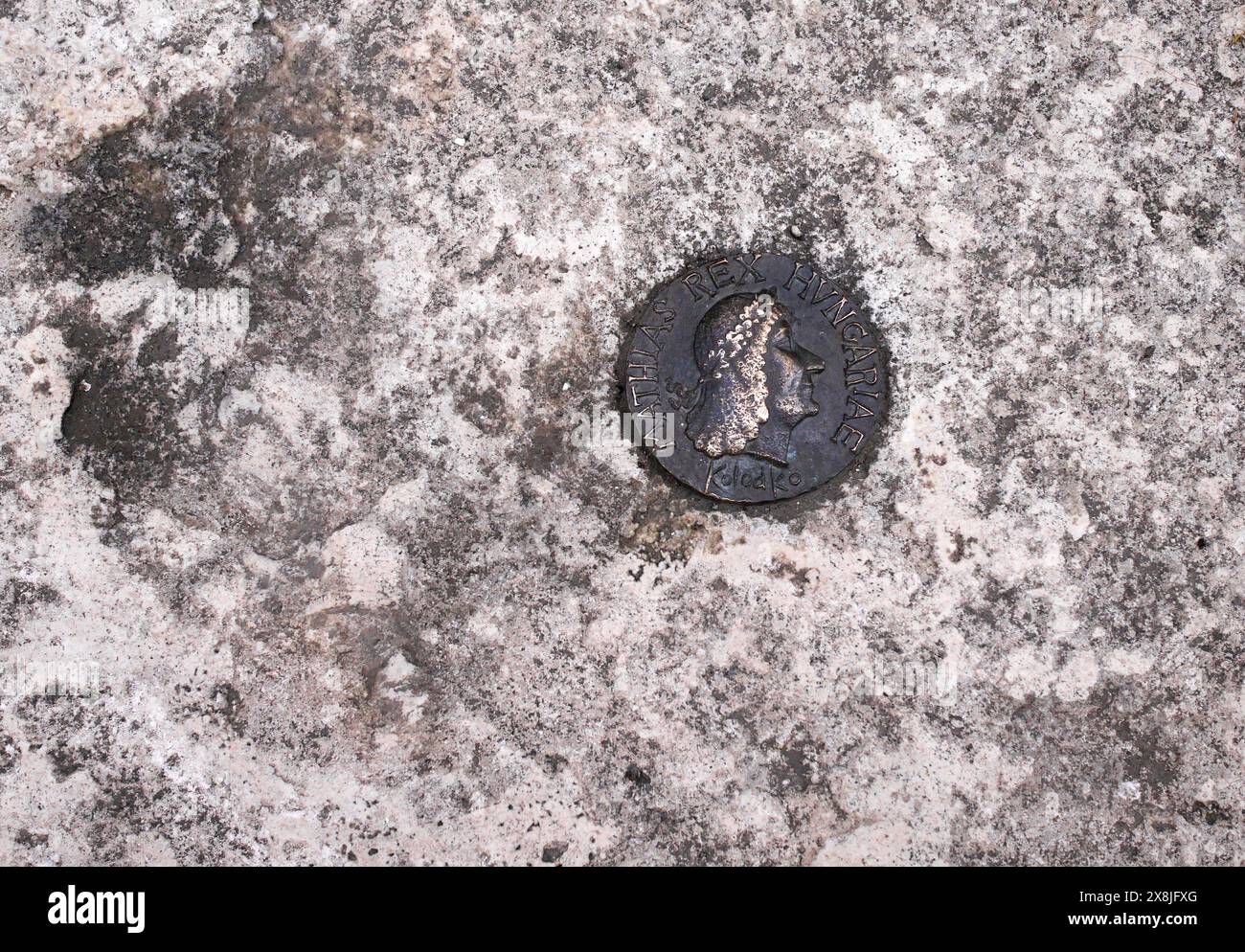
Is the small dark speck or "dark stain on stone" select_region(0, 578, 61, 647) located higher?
"dark stain on stone" select_region(0, 578, 61, 647)

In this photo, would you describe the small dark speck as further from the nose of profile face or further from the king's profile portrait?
the nose of profile face

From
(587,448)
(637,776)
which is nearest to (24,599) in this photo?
(587,448)

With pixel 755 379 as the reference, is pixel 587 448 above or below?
below

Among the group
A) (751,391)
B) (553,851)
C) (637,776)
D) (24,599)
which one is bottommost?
(553,851)

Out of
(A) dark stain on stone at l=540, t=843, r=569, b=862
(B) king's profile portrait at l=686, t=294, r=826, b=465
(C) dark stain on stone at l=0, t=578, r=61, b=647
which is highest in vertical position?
(B) king's profile portrait at l=686, t=294, r=826, b=465

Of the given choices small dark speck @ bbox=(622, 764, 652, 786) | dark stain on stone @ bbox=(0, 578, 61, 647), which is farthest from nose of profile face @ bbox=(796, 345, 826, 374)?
dark stain on stone @ bbox=(0, 578, 61, 647)

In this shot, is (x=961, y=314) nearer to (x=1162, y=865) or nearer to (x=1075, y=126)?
(x=1075, y=126)

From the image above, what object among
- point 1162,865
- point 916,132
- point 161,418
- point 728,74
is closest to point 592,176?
point 728,74

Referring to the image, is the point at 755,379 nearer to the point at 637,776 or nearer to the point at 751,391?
the point at 751,391
